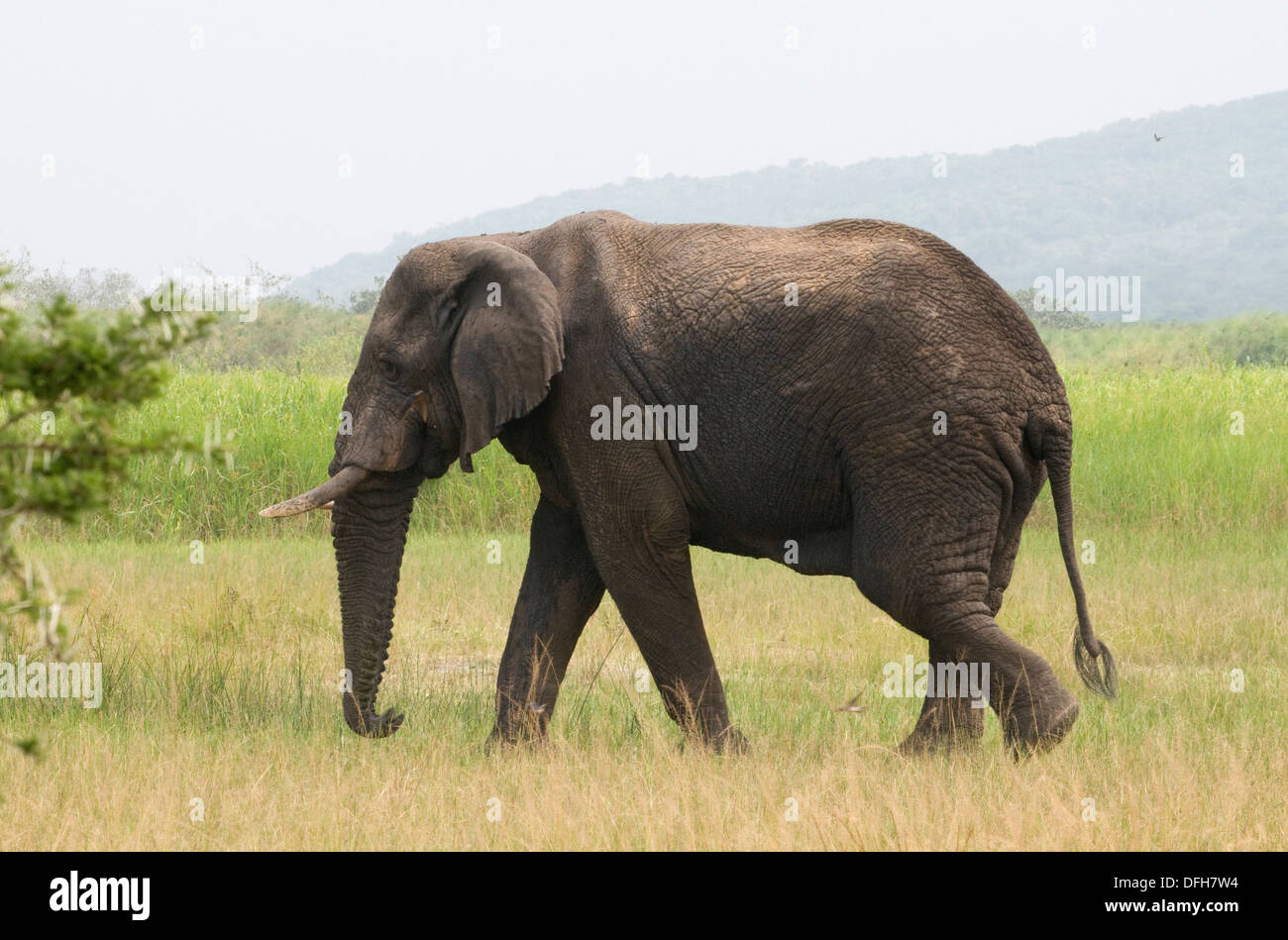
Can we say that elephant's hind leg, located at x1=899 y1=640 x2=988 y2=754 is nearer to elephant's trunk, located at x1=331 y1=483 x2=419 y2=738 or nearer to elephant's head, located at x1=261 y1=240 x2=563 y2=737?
elephant's head, located at x1=261 y1=240 x2=563 y2=737

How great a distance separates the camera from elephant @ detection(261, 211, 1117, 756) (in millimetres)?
6074

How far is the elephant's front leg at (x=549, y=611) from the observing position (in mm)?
7191

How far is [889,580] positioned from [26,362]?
418 cm

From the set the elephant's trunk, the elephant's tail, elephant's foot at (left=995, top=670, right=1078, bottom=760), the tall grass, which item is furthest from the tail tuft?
the tall grass

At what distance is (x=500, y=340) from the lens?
657 cm

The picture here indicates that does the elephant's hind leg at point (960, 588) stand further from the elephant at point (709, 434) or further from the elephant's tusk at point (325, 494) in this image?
the elephant's tusk at point (325, 494)

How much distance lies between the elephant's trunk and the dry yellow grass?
0.34 meters

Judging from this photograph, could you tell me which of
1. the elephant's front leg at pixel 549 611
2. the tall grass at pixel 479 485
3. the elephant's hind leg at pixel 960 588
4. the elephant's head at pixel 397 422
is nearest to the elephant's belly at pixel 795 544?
the elephant's hind leg at pixel 960 588

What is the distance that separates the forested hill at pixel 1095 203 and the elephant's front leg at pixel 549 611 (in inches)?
5525

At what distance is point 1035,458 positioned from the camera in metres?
6.35

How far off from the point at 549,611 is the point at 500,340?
1.41 m

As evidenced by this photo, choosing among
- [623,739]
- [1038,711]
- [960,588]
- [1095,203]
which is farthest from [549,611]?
[1095,203]

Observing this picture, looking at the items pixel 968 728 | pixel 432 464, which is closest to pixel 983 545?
pixel 968 728

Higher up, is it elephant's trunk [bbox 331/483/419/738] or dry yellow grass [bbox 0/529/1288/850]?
elephant's trunk [bbox 331/483/419/738]
